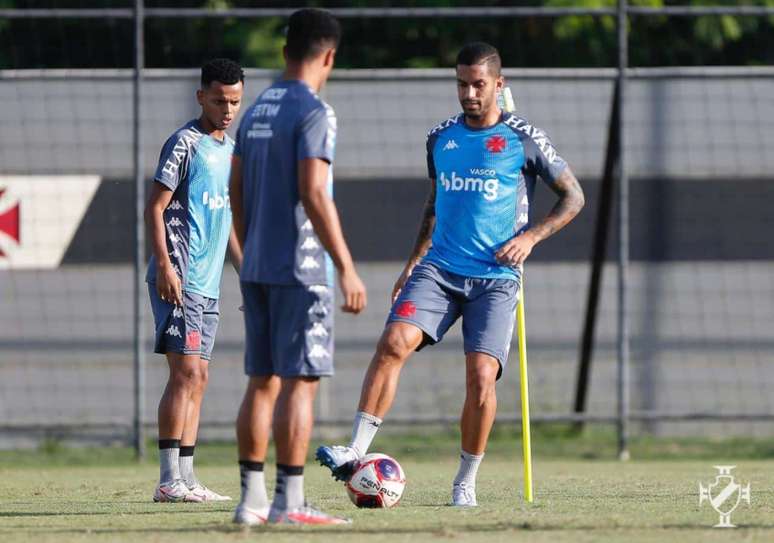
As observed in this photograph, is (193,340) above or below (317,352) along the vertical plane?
below

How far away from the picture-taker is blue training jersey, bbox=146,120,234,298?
7856mm

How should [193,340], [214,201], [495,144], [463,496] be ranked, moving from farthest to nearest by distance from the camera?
[214,201] → [193,340] → [495,144] → [463,496]

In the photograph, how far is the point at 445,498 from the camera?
779 cm

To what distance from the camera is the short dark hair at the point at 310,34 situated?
605 centimetres

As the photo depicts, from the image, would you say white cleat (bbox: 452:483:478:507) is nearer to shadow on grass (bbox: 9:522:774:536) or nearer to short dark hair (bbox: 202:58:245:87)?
shadow on grass (bbox: 9:522:774:536)

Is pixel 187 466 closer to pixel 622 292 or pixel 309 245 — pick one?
pixel 309 245

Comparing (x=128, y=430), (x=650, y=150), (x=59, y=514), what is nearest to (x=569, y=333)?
(x=650, y=150)

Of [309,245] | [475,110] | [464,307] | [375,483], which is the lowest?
[375,483]

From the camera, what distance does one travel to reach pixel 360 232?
1223 cm

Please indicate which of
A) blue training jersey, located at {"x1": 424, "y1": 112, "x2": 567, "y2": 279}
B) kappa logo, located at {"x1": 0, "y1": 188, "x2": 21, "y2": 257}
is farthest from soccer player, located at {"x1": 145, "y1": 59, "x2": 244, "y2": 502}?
kappa logo, located at {"x1": 0, "y1": 188, "x2": 21, "y2": 257}

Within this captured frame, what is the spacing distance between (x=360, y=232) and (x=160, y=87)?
6.69 ft

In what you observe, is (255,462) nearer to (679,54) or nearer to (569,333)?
(569,333)

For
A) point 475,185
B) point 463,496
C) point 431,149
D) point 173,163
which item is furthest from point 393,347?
point 173,163

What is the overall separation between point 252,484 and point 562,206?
7.78 ft
